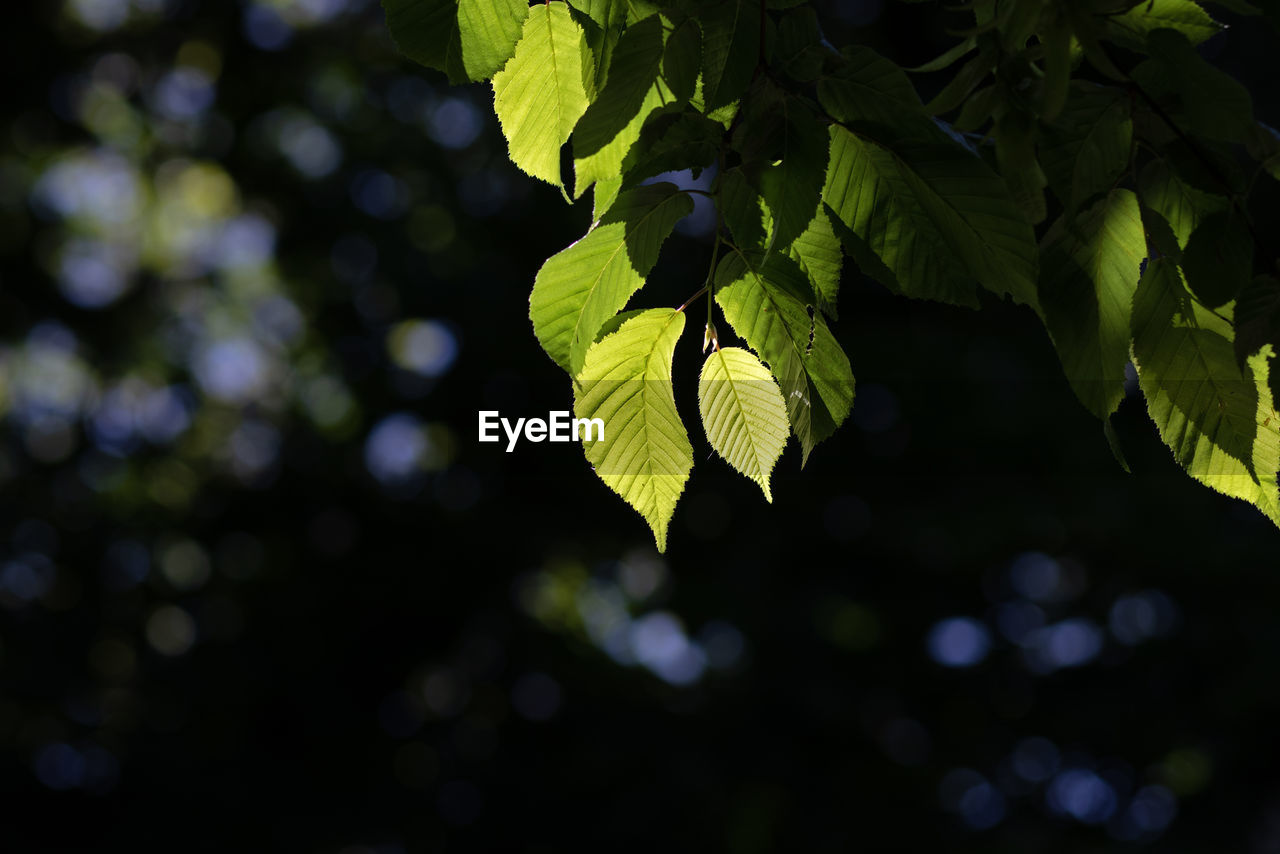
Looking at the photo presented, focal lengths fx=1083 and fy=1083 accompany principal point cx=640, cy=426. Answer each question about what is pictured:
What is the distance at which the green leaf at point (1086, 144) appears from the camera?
0.76m

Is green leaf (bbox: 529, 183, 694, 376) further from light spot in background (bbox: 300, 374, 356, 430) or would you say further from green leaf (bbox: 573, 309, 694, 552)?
light spot in background (bbox: 300, 374, 356, 430)

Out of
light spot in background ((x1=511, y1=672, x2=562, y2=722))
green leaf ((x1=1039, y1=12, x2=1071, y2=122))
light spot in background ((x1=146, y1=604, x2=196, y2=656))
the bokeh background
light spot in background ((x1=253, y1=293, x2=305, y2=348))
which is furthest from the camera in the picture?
light spot in background ((x1=253, y1=293, x2=305, y2=348))

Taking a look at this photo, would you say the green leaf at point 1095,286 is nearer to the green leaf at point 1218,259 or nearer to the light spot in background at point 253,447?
the green leaf at point 1218,259

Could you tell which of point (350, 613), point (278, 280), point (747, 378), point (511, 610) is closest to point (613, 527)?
point (511, 610)

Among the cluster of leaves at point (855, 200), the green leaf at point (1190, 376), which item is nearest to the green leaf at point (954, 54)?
the cluster of leaves at point (855, 200)

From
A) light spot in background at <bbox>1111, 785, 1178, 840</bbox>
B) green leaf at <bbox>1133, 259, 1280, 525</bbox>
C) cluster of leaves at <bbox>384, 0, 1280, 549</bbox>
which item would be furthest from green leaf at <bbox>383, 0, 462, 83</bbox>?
light spot in background at <bbox>1111, 785, 1178, 840</bbox>

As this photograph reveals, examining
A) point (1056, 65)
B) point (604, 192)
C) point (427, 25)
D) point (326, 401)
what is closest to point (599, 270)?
point (604, 192)

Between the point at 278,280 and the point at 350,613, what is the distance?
8.09 ft

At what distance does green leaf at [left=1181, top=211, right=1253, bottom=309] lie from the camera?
74cm

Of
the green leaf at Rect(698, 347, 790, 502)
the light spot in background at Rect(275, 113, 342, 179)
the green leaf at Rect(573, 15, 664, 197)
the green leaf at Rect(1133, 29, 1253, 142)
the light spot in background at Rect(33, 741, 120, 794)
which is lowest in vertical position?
the light spot in background at Rect(33, 741, 120, 794)

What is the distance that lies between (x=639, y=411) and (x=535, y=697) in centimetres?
666

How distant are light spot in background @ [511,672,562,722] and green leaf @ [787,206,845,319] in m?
6.52

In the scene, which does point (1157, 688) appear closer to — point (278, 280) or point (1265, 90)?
point (1265, 90)

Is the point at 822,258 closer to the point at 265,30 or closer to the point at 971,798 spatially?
the point at 971,798
